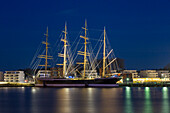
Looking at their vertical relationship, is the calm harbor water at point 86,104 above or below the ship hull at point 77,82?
below

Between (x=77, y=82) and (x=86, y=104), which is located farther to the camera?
(x=77, y=82)

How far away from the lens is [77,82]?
114 m

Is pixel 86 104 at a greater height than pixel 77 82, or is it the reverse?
pixel 77 82

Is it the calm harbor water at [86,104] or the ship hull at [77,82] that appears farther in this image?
Result: the ship hull at [77,82]

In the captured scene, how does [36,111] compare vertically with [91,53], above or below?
below

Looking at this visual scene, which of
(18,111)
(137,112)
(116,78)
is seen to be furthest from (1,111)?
(116,78)

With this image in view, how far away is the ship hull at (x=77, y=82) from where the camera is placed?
109m

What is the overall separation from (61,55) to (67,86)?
12468mm

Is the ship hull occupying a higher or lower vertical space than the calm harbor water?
higher

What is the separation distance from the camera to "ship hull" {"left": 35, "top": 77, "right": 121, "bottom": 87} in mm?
108812

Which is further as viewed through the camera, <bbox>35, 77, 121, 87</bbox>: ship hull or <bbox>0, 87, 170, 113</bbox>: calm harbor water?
<bbox>35, 77, 121, 87</bbox>: ship hull

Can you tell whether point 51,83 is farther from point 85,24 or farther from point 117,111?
point 117,111

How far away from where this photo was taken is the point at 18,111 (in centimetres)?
3120

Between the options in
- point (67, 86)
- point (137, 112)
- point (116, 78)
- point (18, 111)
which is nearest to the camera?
point (137, 112)
